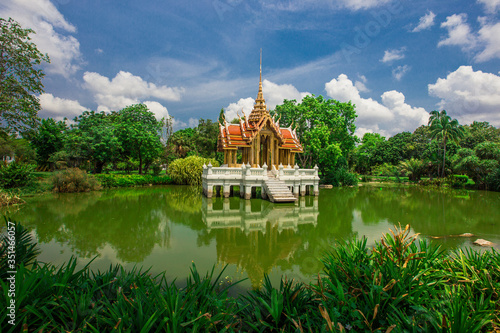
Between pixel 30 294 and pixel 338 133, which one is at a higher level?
pixel 338 133

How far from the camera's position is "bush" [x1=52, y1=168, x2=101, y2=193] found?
15.5 m

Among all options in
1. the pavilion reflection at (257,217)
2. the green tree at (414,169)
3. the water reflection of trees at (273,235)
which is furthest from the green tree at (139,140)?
the green tree at (414,169)

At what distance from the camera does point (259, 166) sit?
15664 mm

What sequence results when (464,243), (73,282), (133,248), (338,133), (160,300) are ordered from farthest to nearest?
(338,133) → (464,243) → (133,248) → (73,282) → (160,300)

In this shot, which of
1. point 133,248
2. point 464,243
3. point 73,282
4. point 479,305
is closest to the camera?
point 479,305

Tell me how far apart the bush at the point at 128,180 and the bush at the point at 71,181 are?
215 centimetres

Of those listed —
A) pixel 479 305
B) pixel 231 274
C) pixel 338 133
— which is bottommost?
pixel 231 274

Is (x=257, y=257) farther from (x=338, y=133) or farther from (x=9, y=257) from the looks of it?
(x=338, y=133)

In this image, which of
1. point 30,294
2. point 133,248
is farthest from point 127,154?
point 30,294

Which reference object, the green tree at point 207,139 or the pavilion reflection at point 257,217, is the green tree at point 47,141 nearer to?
the green tree at point 207,139

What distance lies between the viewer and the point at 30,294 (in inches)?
85.0

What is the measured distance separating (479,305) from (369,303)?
1039 millimetres

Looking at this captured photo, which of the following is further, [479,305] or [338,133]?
[338,133]

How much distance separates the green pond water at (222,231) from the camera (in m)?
4.93
